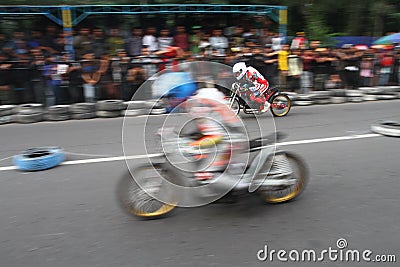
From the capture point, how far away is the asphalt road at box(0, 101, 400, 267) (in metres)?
3.59

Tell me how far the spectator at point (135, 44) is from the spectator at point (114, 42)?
0.21 m

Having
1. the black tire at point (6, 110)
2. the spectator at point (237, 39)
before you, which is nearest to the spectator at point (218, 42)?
the spectator at point (237, 39)

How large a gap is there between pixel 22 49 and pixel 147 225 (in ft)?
31.2

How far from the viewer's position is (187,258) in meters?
3.51

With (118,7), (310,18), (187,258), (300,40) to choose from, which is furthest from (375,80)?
(187,258)

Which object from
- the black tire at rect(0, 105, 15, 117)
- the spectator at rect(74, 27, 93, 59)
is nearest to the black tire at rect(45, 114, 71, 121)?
the black tire at rect(0, 105, 15, 117)

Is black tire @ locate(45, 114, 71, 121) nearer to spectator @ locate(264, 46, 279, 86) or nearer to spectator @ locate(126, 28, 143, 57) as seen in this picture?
spectator @ locate(126, 28, 143, 57)

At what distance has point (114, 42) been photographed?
508 inches

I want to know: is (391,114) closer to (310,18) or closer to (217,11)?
(217,11)

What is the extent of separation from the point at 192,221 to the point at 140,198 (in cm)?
59

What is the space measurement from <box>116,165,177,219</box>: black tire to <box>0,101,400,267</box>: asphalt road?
0.10 meters

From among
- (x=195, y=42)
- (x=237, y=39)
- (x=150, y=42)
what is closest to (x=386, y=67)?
(x=237, y=39)

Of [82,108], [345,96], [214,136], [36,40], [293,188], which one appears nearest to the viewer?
[214,136]

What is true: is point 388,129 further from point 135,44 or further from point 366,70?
point 135,44
